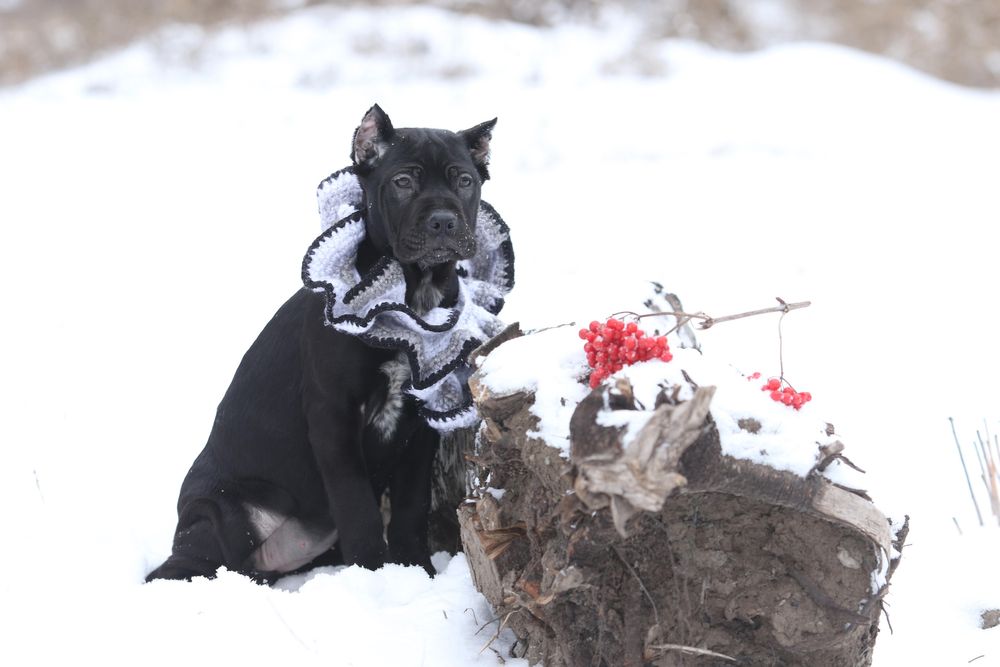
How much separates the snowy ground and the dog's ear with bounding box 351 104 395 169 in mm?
1251

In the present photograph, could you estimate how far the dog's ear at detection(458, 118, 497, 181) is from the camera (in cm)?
362

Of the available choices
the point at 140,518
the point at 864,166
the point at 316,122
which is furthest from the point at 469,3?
the point at 140,518

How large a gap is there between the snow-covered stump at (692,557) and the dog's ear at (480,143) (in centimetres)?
123

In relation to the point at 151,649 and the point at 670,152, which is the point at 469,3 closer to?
the point at 670,152

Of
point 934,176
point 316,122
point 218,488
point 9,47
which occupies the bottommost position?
point 218,488

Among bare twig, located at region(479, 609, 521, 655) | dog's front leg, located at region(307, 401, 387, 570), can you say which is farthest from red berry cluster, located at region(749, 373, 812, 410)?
dog's front leg, located at region(307, 401, 387, 570)

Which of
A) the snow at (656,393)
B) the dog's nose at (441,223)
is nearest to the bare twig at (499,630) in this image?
the snow at (656,393)

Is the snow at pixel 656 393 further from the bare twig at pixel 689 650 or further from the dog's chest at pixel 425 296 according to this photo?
the dog's chest at pixel 425 296

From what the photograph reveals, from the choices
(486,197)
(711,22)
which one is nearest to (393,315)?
(486,197)

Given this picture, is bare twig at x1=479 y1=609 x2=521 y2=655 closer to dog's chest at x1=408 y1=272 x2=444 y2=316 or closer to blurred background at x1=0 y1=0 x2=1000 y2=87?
dog's chest at x1=408 y1=272 x2=444 y2=316

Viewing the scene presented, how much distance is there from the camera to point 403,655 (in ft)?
8.97

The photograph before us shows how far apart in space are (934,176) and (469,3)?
5702mm

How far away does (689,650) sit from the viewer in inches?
94.2

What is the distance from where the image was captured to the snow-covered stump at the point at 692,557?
7.46 feet
